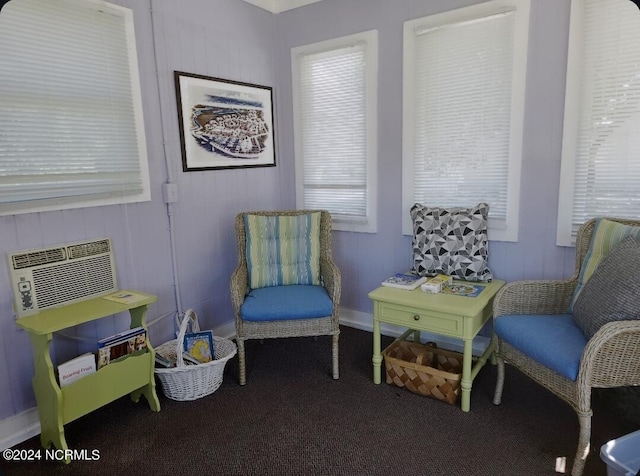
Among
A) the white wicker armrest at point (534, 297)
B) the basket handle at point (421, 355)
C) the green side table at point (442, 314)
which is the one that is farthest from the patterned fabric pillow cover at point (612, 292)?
the basket handle at point (421, 355)

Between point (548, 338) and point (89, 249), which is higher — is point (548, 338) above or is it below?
below

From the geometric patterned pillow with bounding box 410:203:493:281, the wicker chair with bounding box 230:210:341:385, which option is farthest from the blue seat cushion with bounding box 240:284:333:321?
the geometric patterned pillow with bounding box 410:203:493:281

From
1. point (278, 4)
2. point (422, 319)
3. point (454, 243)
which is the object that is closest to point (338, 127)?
point (278, 4)

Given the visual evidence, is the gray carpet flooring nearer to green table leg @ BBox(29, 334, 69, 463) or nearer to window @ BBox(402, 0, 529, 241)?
green table leg @ BBox(29, 334, 69, 463)

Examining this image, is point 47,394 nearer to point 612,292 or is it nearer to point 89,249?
point 89,249

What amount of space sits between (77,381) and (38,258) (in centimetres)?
63

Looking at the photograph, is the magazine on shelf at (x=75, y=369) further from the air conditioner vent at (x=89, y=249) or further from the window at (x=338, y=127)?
the window at (x=338, y=127)

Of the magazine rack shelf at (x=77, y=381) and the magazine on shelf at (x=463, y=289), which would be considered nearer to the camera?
the magazine rack shelf at (x=77, y=381)

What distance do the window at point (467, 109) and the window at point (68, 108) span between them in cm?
173

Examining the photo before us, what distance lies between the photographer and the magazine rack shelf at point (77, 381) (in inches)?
76.3

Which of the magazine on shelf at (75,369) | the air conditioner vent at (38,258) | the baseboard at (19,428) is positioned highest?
the air conditioner vent at (38,258)

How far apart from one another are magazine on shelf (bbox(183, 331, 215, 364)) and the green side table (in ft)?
3.14

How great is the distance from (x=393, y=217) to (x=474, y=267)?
0.72 meters

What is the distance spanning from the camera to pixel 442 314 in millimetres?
2297
